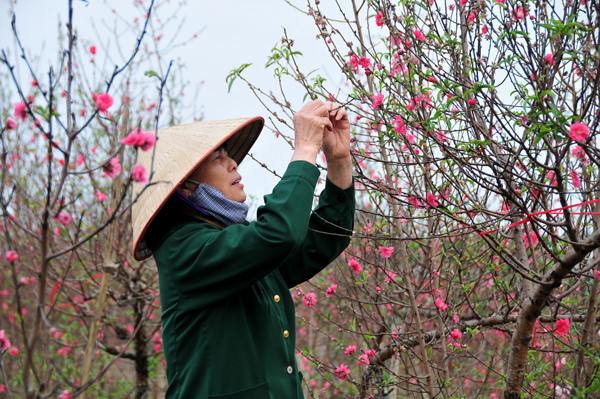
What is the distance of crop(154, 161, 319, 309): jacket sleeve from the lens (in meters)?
1.72

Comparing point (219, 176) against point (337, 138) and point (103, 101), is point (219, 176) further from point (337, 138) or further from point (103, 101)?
point (103, 101)

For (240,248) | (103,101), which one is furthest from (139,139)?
(240,248)

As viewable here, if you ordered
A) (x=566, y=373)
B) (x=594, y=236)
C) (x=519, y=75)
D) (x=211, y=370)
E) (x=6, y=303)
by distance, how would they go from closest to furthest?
(x=211, y=370)
(x=594, y=236)
(x=519, y=75)
(x=566, y=373)
(x=6, y=303)

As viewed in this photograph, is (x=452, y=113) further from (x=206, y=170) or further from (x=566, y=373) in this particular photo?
(x=566, y=373)

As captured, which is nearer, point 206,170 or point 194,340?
point 194,340

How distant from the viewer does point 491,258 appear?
10.7 ft

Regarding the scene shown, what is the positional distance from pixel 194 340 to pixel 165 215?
0.48 metres

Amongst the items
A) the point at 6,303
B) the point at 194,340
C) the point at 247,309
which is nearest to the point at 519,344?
the point at 247,309

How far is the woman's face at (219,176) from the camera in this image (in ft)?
6.76

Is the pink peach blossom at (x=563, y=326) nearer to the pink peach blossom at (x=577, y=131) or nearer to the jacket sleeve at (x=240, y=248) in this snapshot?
the pink peach blossom at (x=577, y=131)

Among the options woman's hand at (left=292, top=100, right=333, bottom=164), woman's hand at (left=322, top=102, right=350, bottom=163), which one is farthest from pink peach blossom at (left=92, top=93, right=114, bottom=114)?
woman's hand at (left=322, top=102, right=350, bottom=163)

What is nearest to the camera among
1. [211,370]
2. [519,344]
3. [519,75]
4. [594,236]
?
[211,370]

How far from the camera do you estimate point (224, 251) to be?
1.72m

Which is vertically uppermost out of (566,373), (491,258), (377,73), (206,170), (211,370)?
(377,73)
